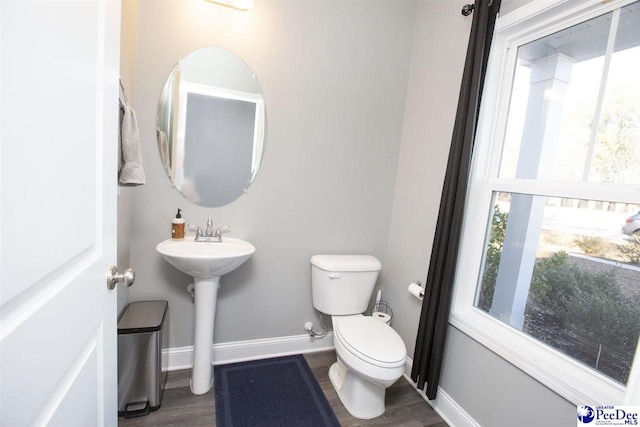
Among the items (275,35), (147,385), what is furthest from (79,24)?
(147,385)

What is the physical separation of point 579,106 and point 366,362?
1.52 m

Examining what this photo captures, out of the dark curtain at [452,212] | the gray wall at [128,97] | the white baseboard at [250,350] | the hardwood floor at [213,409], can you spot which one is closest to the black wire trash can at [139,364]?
the hardwood floor at [213,409]

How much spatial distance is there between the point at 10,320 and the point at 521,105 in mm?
1962

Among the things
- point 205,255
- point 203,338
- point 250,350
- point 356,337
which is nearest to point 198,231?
point 205,255

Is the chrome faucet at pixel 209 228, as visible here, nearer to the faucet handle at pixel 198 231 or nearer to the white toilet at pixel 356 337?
the faucet handle at pixel 198 231

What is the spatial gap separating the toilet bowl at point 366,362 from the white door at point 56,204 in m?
1.10

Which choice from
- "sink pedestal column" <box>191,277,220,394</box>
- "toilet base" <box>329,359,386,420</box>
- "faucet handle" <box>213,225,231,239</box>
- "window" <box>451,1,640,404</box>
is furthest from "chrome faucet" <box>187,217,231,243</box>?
"window" <box>451,1,640,404</box>

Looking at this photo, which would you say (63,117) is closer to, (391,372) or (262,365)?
(391,372)

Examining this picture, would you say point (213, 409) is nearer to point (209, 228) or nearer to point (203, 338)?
point (203, 338)

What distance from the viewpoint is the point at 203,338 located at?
1.71m

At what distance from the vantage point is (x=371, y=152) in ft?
6.98

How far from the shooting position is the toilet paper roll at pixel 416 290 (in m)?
1.79

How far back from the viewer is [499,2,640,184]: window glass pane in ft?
3.67

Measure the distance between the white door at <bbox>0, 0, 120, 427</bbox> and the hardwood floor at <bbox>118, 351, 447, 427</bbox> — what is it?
0.91 meters
